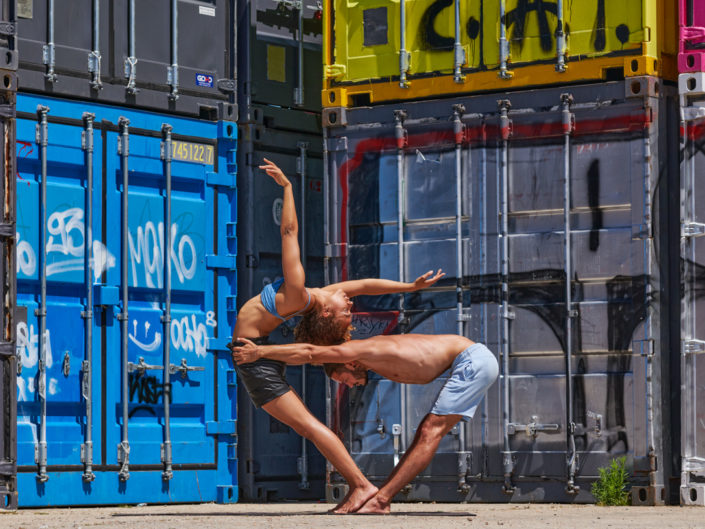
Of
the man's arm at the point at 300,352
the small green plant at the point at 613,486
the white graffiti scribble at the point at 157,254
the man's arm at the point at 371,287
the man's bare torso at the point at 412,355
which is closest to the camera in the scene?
the man's arm at the point at 300,352

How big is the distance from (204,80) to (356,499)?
428 centimetres

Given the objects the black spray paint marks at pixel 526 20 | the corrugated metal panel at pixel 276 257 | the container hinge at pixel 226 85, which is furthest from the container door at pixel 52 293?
the black spray paint marks at pixel 526 20

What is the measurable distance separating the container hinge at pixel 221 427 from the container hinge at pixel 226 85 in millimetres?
2622

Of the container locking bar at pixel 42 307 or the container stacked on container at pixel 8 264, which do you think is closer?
the container stacked on container at pixel 8 264

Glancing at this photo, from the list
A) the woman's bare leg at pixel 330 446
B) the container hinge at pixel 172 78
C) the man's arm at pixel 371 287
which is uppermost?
the container hinge at pixel 172 78

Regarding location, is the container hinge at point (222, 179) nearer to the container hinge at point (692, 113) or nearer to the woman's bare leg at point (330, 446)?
the woman's bare leg at point (330, 446)

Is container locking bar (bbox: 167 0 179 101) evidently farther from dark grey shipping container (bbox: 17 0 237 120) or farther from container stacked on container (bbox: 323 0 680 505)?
container stacked on container (bbox: 323 0 680 505)

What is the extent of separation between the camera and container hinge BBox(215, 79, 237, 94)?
1273 centimetres

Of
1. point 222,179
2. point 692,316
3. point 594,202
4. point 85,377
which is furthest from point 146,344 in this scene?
point 692,316

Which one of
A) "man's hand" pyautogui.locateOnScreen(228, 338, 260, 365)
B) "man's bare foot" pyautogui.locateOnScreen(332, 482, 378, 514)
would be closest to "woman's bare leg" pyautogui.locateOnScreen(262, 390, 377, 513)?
"man's bare foot" pyautogui.locateOnScreen(332, 482, 378, 514)

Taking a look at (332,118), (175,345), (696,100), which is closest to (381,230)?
(332,118)

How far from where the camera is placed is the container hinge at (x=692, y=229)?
36.0ft

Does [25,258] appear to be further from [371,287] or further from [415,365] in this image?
[415,365]

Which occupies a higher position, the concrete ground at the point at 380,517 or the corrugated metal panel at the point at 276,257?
the corrugated metal panel at the point at 276,257
